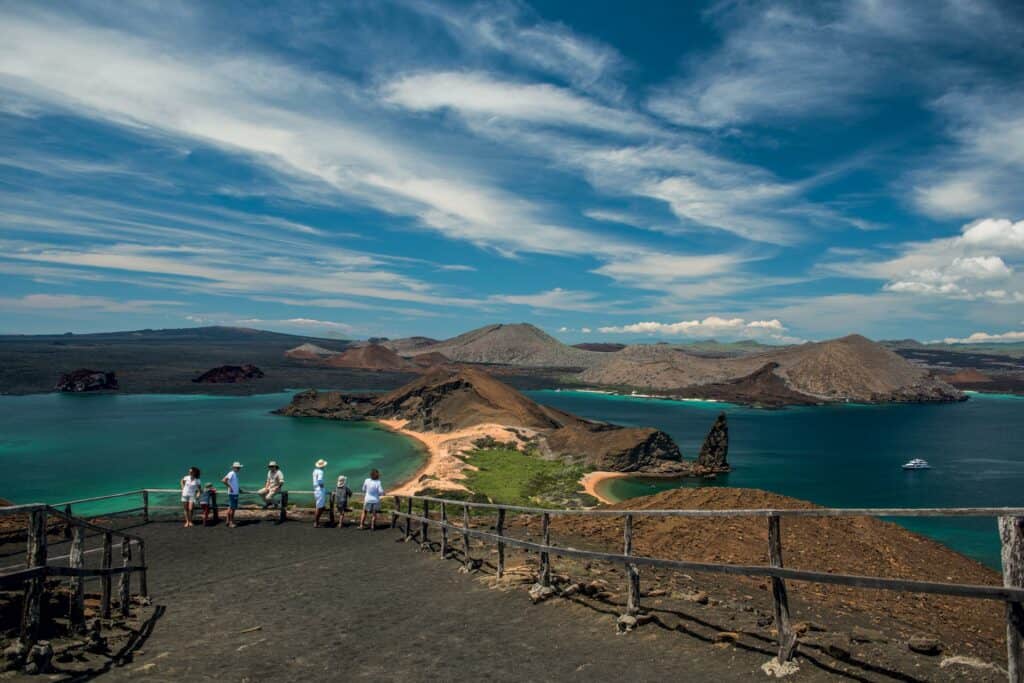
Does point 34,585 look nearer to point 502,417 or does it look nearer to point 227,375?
point 502,417

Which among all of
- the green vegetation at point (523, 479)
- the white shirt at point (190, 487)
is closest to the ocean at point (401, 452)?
the green vegetation at point (523, 479)

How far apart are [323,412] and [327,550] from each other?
309 feet

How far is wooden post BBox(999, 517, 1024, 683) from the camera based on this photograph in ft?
17.4

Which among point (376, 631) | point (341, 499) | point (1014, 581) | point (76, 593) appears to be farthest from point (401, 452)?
point (1014, 581)

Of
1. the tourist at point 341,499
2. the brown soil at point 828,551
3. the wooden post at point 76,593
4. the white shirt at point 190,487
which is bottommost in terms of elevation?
the brown soil at point 828,551

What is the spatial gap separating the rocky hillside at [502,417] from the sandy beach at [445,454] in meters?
1.99

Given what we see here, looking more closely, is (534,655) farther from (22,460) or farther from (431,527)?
(22,460)

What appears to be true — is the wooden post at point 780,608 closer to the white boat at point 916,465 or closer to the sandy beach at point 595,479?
the sandy beach at point 595,479

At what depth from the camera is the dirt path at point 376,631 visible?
26.1 feet

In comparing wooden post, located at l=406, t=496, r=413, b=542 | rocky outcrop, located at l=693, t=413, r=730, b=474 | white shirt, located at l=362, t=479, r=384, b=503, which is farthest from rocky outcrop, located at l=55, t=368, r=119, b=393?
wooden post, located at l=406, t=496, r=413, b=542

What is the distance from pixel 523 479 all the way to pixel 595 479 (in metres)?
8.63

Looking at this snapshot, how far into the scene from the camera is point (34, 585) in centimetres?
755

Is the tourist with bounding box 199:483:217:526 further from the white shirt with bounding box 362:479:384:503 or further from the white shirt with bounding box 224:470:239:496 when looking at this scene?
the white shirt with bounding box 362:479:384:503

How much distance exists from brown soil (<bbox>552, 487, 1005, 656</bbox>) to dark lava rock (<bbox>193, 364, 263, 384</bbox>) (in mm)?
178922
